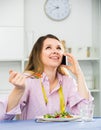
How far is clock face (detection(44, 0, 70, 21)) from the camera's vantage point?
4.52m

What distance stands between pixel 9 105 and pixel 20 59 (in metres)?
2.56

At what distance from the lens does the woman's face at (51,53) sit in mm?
2061

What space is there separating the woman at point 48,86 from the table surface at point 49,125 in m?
0.25

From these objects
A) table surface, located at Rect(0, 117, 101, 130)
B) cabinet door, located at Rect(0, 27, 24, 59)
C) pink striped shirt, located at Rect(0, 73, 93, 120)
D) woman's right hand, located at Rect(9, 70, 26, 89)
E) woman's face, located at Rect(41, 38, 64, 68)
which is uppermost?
cabinet door, located at Rect(0, 27, 24, 59)

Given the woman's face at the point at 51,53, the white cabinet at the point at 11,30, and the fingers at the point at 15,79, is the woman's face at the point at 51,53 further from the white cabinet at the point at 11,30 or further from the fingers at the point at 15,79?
the white cabinet at the point at 11,30

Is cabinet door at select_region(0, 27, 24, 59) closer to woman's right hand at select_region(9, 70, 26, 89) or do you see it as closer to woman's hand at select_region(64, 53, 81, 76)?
woman's hand at select_region(64, 53, 81, 76)

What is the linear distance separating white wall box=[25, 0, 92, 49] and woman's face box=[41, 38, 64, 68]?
233cm

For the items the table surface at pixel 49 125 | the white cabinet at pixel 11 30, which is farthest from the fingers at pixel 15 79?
the white cabinet at pixel 11 30

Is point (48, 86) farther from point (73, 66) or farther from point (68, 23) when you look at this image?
point (68, 23)

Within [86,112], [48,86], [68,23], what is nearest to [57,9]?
[68,23]

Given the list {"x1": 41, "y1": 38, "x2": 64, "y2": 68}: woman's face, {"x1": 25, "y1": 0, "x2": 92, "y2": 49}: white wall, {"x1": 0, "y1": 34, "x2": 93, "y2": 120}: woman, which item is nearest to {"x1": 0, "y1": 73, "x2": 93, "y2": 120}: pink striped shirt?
{"x1": 0, "y1": 34, "x2": 93, "y2": 120}: woman

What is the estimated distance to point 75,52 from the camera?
14.9ft

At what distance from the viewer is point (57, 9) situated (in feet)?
15.0

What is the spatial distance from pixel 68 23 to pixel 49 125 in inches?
127
